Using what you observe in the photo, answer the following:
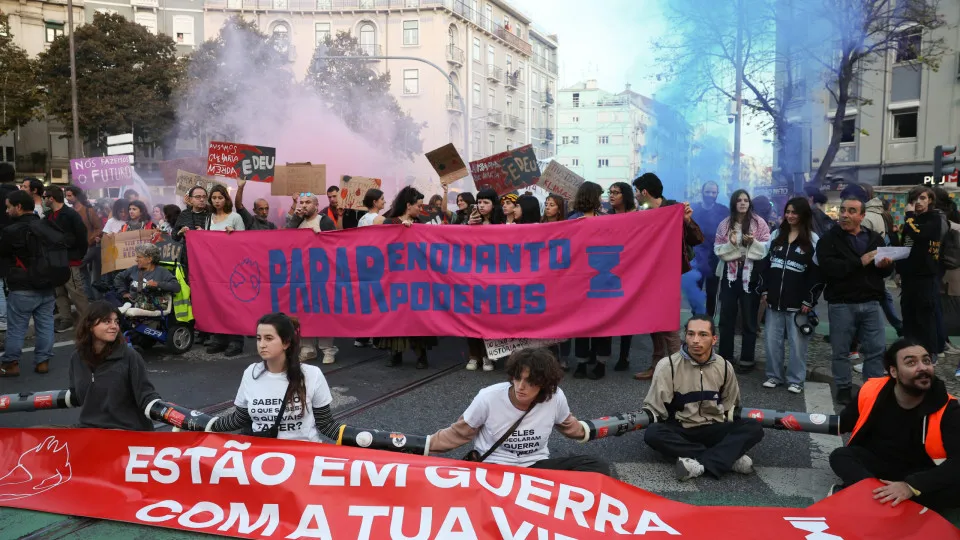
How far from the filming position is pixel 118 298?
317 inches

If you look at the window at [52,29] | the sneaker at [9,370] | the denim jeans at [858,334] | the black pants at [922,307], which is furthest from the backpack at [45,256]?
the window at [52,29]

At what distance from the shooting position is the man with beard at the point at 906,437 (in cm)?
366

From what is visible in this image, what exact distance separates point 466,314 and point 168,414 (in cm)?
330

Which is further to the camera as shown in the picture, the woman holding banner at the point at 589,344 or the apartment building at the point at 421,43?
the apartment building at the point at 421,43

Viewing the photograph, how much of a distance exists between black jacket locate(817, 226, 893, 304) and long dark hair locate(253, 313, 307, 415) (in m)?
4.17

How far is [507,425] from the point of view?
400 cm

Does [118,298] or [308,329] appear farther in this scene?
[118,298]

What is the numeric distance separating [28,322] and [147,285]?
1117mm

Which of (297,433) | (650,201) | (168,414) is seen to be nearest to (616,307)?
(650,201)

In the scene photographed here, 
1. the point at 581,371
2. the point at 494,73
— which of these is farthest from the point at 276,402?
the point at 494,73

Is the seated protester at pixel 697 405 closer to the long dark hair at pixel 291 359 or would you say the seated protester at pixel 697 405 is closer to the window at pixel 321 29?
the long dark hair at pixel 291 359

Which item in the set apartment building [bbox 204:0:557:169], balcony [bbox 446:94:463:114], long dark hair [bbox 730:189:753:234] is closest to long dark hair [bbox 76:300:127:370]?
long dark hair [bbox 730:189:753:234]

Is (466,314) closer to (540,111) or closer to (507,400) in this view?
(507,400)

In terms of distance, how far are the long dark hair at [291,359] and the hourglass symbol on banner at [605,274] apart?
344cm
